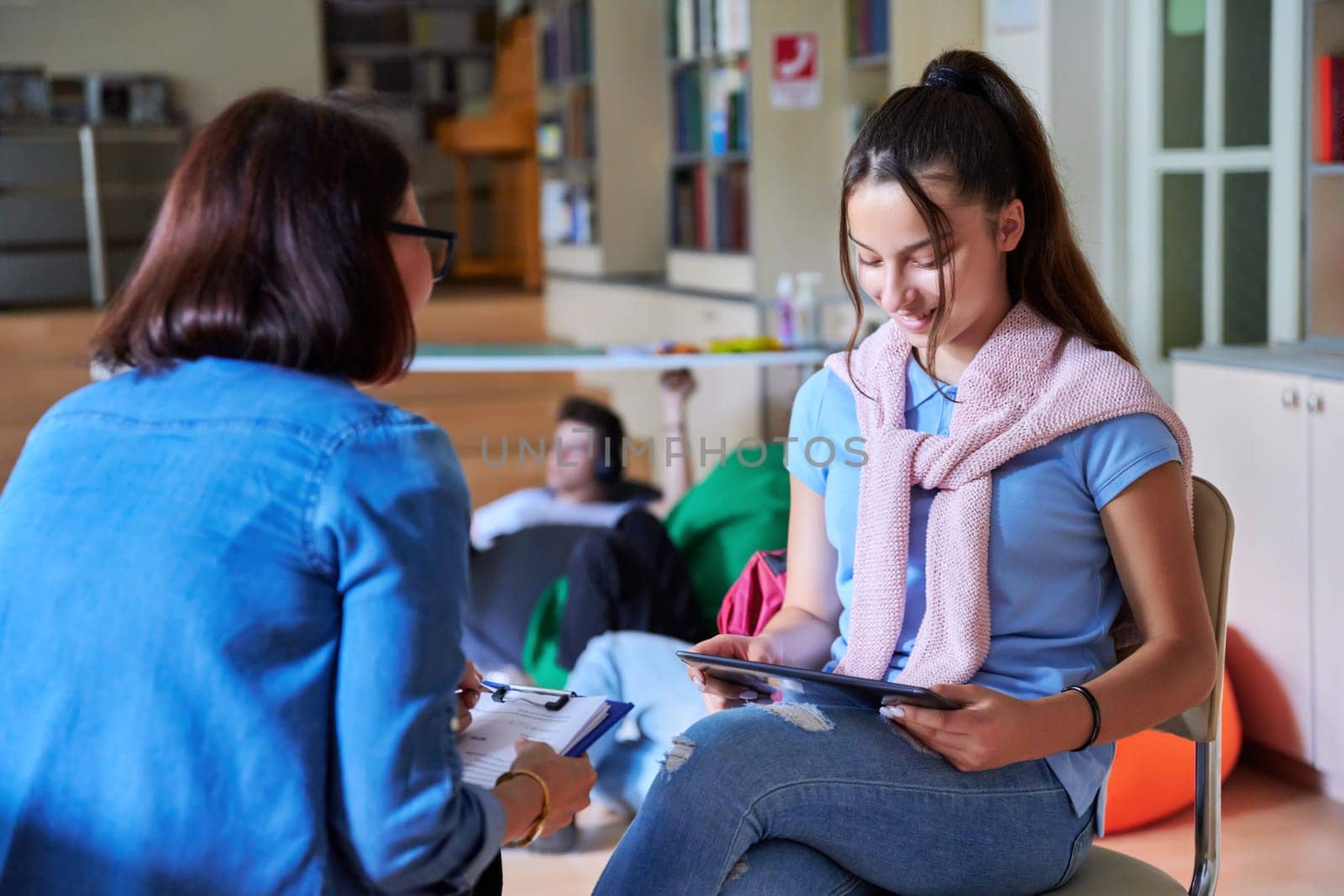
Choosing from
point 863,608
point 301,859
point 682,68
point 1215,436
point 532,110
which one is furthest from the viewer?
point 532,110

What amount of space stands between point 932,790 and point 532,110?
8201 mm

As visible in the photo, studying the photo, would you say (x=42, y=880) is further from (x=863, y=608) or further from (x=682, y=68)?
(x=682, y=68)

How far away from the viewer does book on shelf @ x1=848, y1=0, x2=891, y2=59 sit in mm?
4680

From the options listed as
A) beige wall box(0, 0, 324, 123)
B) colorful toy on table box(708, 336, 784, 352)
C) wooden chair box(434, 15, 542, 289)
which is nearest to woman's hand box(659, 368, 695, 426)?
colorful toy on table box(708, 336, 784, 352)

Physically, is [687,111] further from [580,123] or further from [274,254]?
[274,254]

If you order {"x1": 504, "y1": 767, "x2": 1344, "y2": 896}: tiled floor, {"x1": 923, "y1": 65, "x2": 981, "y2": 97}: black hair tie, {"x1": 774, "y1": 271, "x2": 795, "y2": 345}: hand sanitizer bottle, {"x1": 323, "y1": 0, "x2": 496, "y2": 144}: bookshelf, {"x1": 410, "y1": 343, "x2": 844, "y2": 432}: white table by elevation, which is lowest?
{"x1": 504, "y1": 767, "x2": 1344, "y2": 896}: tiled floor

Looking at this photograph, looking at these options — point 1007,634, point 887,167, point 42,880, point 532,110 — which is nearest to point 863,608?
point 1007,634

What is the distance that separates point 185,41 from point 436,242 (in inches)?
417

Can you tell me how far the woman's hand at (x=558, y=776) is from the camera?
1.01m

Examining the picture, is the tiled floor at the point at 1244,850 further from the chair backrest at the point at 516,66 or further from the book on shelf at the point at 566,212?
the chair backrest at the point at 516,66

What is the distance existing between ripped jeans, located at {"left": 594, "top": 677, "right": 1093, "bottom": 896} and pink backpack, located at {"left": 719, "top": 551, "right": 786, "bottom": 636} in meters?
0.33

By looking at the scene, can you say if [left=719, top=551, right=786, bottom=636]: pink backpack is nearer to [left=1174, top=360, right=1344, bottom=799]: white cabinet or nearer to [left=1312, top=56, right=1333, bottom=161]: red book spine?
[left=1174, top=360, right=1344, bottom=799]: white cabinet

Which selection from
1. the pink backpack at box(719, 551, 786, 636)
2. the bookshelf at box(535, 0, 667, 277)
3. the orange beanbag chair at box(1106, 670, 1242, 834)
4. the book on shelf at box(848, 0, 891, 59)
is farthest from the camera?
the bookshelf at box(535, 0, 667, 277)

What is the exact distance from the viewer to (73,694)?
88 centimetres
